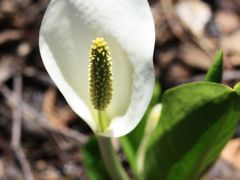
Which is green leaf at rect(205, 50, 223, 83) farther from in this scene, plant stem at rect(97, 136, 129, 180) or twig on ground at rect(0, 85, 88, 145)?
twig on ground at rect(0, 85, 88, 145)

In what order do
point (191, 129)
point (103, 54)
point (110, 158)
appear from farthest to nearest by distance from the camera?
point (110, 158) → point (191, 129) → point (103, 54)

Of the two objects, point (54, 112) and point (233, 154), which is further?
point (54, 112)

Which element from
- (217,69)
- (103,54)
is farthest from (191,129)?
(103,54)

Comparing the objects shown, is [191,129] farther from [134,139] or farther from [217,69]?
[134,139]

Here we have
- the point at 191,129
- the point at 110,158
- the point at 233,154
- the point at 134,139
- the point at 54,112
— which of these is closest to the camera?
the point at 191,129

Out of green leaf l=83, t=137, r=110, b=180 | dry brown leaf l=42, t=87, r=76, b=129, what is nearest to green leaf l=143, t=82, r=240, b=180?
green leaf l=83, t=137, r=110, b=180

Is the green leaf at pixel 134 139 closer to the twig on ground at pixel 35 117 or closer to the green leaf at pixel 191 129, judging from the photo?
the green leaf at pixel 191 129
